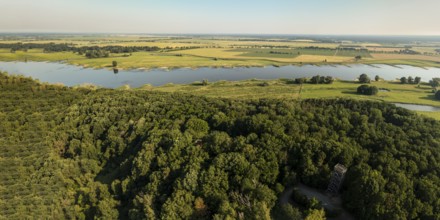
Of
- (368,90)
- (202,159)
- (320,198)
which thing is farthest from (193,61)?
(320,198)

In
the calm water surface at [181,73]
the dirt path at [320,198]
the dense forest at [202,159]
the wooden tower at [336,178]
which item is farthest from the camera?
the calm water surface at [181,73]

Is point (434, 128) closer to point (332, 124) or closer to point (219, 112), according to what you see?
point (332, 124)

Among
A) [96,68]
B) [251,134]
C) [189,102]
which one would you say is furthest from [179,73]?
[251,134]

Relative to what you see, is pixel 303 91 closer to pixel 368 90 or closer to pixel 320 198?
pixel 368 90

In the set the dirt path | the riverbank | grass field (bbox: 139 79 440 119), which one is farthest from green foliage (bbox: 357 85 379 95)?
the riverbank

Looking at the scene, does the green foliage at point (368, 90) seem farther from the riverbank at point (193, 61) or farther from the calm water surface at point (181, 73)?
the riverbank at point (193, 61)

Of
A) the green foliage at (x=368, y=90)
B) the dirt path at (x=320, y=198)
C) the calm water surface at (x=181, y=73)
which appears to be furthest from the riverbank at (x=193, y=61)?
the dirt path at (x=320, y=198)
